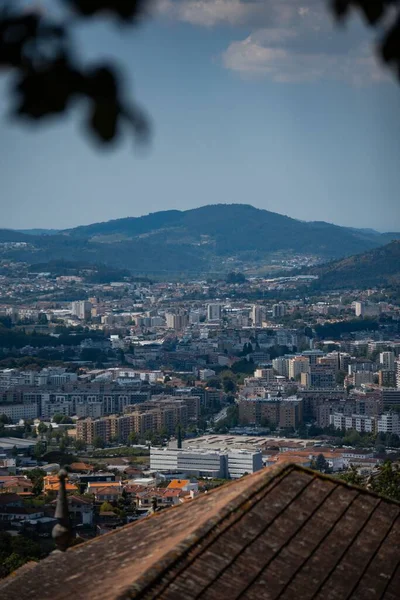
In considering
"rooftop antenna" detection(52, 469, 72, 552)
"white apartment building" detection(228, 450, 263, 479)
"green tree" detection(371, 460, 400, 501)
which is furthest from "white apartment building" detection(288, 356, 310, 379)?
"rooftop antenna" detection(52, 469, 72, 552)

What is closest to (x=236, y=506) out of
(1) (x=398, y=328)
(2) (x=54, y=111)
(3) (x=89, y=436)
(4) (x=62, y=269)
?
(2) (x=54, y=111)

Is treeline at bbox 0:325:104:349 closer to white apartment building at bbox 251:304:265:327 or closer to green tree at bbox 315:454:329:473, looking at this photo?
white apartment building at bbox 251:304:265:327

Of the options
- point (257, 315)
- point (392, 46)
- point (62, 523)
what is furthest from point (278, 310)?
point (392, 46)

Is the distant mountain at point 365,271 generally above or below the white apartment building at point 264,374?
above

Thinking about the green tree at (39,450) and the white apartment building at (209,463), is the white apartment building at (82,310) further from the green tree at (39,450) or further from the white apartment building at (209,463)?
the white apartment building at (209,463)

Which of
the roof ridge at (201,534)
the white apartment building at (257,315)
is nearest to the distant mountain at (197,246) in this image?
the white apartment building at (257,315)

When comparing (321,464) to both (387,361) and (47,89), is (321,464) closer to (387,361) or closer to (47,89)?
(387,361)

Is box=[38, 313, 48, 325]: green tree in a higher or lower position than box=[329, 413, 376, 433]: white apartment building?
higher

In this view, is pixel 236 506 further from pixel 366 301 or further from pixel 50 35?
pixel 366 301
